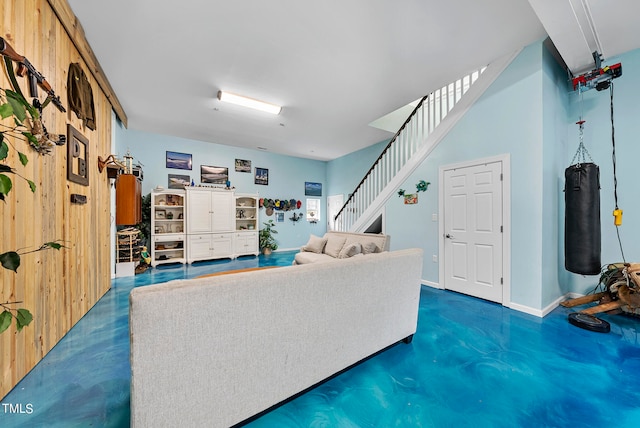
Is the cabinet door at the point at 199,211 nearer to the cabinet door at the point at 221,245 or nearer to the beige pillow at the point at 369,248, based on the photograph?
the cabinet door at the point at 221,245

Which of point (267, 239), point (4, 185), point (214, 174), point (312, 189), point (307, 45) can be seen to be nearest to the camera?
point (4, 185)

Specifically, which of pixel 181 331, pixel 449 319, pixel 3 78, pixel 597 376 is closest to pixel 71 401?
pixel 181 331

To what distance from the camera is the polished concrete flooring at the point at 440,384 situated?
150 centimetres

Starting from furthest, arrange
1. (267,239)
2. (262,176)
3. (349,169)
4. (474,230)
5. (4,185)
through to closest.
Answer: (349,169), (262,176), (267,239), (474,230), (4,185)

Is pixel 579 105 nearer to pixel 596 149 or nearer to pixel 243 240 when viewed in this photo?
pixel 596 149

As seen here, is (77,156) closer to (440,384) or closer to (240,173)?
(440,384)

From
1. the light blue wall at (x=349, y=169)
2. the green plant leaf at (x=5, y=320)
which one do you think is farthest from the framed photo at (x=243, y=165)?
the green plant leaf at (x=5, y=320)

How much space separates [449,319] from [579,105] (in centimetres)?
342

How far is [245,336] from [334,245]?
11.3 ft

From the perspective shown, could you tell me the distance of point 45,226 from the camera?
2.05 meters

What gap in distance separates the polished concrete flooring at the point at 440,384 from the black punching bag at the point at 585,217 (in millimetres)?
711

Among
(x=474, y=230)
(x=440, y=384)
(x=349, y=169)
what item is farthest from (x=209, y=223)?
(x=440, y=384)

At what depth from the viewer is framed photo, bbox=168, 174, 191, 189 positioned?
6.24m

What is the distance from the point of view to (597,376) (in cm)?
187
